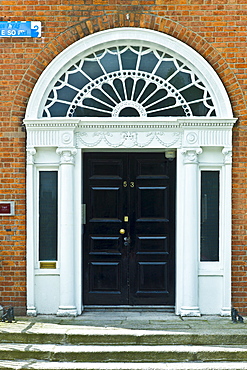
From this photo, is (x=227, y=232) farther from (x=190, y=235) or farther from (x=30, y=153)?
(x=30, y=153)

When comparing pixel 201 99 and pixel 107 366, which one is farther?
pixel 201 99

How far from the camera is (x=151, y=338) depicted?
7195 millimetres

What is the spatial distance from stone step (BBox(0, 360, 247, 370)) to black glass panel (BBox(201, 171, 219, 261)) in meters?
2.01

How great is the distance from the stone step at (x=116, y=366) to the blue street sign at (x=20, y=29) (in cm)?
477

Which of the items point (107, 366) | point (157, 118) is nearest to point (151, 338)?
point (107, 366)

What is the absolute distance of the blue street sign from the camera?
8258 millimetres

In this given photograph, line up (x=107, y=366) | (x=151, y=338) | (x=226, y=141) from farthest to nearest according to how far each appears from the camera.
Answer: (x=226, y=141) → (x=151, y=338) → (x=107, y=366)

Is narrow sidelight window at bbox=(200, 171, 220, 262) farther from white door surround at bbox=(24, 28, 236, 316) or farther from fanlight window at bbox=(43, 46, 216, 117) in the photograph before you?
fanlight window at bbox=(43, 46, 216, 117)

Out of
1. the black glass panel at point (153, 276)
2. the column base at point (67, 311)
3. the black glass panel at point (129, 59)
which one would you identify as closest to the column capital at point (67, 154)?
the black glass panel at point (129, 59)

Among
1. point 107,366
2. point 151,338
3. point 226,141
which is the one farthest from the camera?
point 226,141

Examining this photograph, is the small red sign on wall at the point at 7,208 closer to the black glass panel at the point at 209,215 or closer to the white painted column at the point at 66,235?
the white painted column at the point at 66,235

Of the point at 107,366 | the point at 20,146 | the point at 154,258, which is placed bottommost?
the point at 107,366

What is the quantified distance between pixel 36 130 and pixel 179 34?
2.63 metres

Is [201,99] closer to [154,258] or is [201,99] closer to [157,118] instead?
[157,118]
